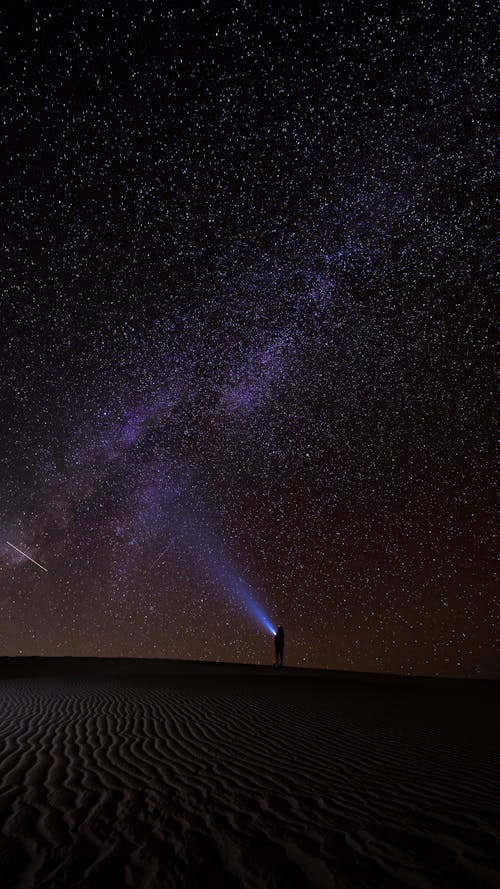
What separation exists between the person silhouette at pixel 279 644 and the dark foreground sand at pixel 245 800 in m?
14.6

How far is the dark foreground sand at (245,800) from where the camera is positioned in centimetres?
286

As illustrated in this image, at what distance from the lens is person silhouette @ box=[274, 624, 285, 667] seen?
2342 centimetres

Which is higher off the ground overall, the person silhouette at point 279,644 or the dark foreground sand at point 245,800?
the person silhouette at point 279,644

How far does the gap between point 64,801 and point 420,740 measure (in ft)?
16.1

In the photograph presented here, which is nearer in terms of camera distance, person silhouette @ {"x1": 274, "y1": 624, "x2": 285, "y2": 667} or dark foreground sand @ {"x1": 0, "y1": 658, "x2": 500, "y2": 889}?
dark foreground sand @ {"x1": 0, "y1": 658, "x2": 500, "y2": 889}

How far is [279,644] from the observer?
78.3 feet

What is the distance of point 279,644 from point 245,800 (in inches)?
808

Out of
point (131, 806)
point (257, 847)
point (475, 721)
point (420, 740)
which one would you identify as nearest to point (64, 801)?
point (131, 806)

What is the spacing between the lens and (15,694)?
491 inches

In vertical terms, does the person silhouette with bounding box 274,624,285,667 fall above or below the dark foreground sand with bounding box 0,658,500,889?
above

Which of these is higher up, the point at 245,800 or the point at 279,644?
the point at 279,644

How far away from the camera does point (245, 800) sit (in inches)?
166

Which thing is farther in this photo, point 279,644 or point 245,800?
point 279,644

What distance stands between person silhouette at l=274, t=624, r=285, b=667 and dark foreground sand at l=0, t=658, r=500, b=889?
14.6 m
